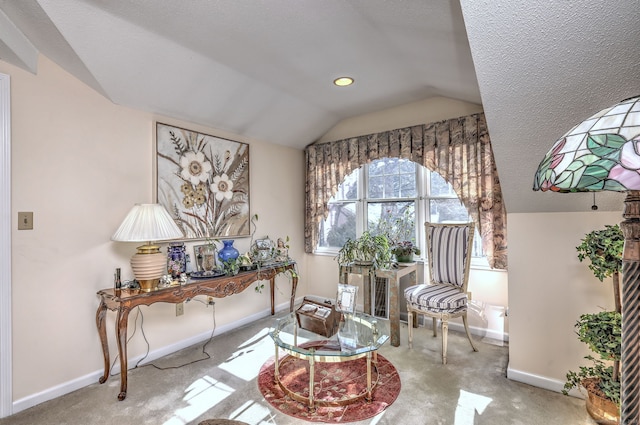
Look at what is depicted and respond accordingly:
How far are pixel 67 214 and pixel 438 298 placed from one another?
299 centimetres

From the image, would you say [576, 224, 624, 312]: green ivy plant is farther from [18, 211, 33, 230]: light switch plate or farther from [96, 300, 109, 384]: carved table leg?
[18, 211, 33, 230]: light switch plate

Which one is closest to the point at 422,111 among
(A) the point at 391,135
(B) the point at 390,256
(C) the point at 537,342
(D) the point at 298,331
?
(A) the point at 391,135

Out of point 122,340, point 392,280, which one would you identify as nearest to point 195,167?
point 122,340

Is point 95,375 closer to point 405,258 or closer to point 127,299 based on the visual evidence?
point 127,299

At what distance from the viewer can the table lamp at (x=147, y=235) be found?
2160mm

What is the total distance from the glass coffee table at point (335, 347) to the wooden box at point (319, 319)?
4cm

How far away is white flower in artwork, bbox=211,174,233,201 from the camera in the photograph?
3.12m

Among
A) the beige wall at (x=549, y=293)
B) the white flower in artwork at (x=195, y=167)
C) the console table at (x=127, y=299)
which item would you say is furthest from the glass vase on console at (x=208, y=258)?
the beige wall at (x=549, y=293)

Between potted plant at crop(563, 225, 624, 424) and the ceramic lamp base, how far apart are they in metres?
2.82

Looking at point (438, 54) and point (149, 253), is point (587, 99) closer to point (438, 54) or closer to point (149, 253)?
point (438, 54)

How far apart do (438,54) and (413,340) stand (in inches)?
98.9

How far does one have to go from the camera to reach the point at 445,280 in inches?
116

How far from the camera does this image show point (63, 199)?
2172 mm

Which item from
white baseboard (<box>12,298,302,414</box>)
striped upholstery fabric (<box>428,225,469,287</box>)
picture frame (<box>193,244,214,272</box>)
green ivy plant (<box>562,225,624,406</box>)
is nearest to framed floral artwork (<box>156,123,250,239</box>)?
picture frame (<box>193,244,214,272</box>)
